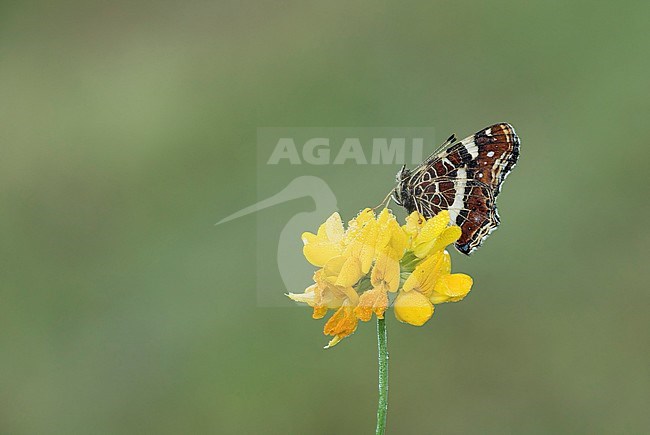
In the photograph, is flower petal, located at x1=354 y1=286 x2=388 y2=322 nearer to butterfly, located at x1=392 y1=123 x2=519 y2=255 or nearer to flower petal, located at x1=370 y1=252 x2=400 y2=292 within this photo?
flower petal, located at x1=370 y1=252 x2=400 y2=292

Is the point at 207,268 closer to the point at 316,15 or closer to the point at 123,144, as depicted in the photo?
the point at 123,144

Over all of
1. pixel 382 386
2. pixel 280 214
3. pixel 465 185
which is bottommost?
pixel 382 386

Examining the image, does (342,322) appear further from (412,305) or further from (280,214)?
(280,214)

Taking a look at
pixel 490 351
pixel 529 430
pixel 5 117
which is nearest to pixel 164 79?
pixel 5 117

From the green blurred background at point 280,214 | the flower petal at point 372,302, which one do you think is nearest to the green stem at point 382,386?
the flower petal at point 372,302

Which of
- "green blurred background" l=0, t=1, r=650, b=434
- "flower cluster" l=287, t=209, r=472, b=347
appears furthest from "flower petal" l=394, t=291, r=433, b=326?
"green blurred background" l=0, t=1, r=650, b=434

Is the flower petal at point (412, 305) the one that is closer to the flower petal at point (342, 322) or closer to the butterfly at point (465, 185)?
the flower petal at point (342, 322)

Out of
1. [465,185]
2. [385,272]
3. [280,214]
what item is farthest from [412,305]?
[280,214]
